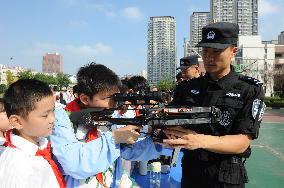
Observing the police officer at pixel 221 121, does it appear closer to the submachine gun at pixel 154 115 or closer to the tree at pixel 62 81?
the submachine gun at pixel 154 115

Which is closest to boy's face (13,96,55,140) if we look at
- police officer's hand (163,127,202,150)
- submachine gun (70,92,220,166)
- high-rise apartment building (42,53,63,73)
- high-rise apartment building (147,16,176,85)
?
submachine gun (70,92,220,166)

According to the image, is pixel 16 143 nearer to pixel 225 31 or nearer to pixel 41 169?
pixel 41 169

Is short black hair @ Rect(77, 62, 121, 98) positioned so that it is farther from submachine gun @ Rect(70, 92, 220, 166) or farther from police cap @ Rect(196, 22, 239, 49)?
police cap @ Rect(196, 22, 239, 49)

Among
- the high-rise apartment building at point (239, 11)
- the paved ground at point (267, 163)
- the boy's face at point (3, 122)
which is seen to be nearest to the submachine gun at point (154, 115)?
the boy's face at point (3, 122)

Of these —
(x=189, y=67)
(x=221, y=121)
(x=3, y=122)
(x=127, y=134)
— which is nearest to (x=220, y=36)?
(x=221, y=121)

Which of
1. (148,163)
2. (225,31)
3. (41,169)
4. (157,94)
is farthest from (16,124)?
(148,163)

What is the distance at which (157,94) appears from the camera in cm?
184

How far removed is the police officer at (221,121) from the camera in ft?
6.15

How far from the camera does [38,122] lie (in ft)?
5.92

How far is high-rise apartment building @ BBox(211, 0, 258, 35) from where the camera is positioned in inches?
3585

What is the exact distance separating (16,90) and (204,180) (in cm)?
114

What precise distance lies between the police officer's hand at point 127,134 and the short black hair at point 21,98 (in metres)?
0.43

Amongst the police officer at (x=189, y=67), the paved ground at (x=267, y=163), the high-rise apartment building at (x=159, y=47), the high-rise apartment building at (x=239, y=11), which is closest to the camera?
the police officer at (x=189, y=67)

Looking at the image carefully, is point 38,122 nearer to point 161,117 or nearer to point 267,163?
point 161,117
